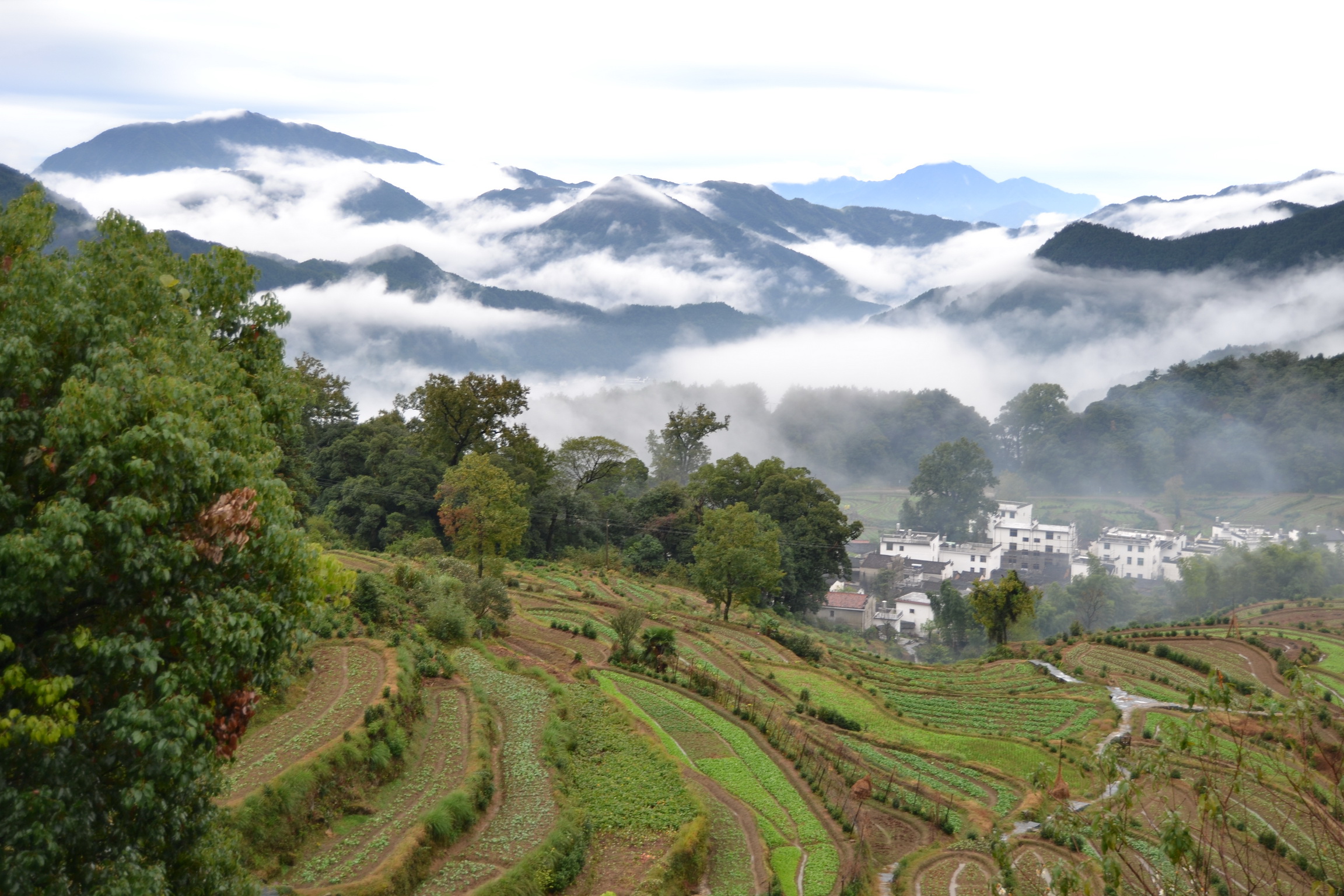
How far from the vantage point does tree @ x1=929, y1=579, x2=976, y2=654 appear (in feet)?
224

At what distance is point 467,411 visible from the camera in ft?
175

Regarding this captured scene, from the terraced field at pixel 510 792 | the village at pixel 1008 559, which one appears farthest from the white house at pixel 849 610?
the terraced field at pixel 510 792

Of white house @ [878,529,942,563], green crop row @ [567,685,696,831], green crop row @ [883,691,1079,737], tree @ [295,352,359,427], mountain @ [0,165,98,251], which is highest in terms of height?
mountain @ [0,165,98,251]

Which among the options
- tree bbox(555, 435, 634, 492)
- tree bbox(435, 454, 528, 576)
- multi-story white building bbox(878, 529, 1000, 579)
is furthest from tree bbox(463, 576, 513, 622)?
multi-story white building bbox(878, 529, 1000, 579)

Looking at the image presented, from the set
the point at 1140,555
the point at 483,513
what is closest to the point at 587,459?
the point at 483,513

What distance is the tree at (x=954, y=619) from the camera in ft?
224

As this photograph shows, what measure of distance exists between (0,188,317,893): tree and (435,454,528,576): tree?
1196 inches

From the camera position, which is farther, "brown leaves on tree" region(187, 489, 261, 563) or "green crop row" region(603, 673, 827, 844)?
"green crop row" region(603, 673, 827, 844)

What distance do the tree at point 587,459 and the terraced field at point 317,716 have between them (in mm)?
44462

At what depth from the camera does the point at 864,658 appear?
42250 mm

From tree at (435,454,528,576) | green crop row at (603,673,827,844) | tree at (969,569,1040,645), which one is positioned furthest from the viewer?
tree at (969,569,1040,645)

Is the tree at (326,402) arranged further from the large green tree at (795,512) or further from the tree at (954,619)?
the tree at (954,619)

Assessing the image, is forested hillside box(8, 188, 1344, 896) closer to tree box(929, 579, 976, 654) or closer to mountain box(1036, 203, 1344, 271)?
tree box(929, 579, 976, 654)

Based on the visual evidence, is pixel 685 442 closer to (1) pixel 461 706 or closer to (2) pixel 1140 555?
(2) pixel 1140 555
